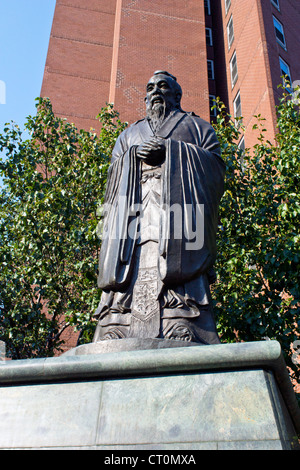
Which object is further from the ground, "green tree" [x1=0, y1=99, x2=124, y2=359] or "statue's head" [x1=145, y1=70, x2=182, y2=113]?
"green tree" [x1=0, y1=99, x2=124, y2=359]

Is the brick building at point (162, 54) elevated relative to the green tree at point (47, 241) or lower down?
elevated

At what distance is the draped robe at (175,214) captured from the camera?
4.30 m

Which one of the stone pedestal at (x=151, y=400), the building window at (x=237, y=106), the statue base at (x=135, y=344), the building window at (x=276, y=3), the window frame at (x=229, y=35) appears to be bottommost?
the stone pedestal at (x=151, y=400)

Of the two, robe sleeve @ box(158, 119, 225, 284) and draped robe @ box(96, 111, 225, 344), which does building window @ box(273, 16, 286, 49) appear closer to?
draped robe @ box(96, 111, 225, 344)

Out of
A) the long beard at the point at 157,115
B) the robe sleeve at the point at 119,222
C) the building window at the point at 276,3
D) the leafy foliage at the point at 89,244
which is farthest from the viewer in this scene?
the building window at the point at 276,3

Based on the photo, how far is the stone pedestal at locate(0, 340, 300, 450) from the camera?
115 inches

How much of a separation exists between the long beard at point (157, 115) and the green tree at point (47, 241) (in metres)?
5.01

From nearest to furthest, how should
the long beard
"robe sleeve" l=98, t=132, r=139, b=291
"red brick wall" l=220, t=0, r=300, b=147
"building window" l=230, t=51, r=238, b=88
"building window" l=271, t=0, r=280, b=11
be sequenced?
"robe sleeve" l=98, t=132, r=139, b=291 < the long beard < "red brick wall" l=220, t=0, r=300, b=147 < "building window" l=271, t=0, r=280, b=11 < "building window" l=230, t=51, r=238, b=88

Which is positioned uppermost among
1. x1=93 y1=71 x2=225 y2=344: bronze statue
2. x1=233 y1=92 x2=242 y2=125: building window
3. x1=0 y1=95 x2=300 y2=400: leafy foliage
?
x1=233 y1=92 x2=242 y2=125: building window

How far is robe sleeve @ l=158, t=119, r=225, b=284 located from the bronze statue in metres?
0.01

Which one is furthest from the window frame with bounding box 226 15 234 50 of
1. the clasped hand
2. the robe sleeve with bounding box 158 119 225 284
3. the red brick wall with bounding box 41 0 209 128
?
the clasped hand

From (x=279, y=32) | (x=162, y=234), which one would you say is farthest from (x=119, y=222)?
(x=279, y=32)

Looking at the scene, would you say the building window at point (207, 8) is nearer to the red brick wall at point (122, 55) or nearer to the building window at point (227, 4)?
the building window at point (227, 4)

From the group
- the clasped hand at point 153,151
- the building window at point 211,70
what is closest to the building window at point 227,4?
the building window at point 211,70
